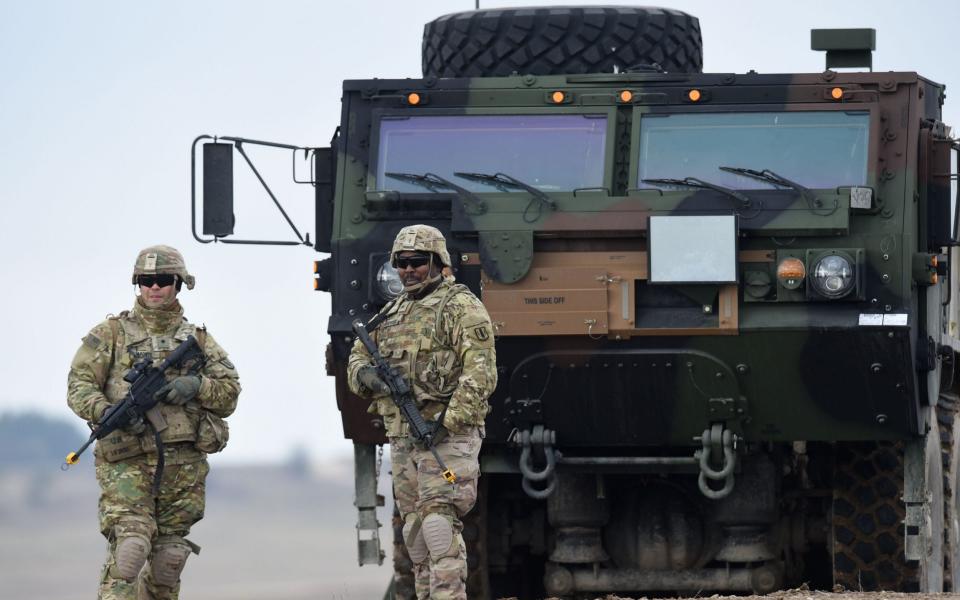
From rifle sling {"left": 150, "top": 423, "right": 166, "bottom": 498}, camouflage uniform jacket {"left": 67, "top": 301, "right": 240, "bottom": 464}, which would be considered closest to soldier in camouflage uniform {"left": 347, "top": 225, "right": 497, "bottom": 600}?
camouflage uniform jacket {"left": 67, "top": 301, "right": 240, "bottom": 464}

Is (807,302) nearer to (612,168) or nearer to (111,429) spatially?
(612,168)

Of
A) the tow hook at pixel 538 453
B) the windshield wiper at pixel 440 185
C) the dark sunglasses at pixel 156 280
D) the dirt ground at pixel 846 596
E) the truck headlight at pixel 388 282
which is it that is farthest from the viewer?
the tow hook at pixel 538 453

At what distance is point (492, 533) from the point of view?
12.5 m

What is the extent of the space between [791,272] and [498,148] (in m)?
1.56

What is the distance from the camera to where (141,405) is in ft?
33.2

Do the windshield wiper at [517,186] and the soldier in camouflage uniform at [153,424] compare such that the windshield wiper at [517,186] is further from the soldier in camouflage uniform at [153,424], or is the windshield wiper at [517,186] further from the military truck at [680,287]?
the soldier in camouflage uniform at [153,424]

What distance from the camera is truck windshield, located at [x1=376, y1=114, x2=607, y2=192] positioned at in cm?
1144

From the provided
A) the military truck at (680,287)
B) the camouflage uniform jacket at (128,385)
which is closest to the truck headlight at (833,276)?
the military truck at (680,287)

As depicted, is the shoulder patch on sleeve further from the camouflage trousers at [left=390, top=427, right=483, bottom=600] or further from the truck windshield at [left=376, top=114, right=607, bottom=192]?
the truck windshield at [left=376, top=114, right=607, bottom=192]

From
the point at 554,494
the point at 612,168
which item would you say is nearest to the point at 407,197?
the point at 612,168

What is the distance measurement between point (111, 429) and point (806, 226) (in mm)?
3295

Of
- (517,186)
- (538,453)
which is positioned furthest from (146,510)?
(517,186)

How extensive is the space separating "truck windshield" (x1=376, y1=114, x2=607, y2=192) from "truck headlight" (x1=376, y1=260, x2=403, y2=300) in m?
0.45

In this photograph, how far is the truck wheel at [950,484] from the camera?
1266 centimetres
